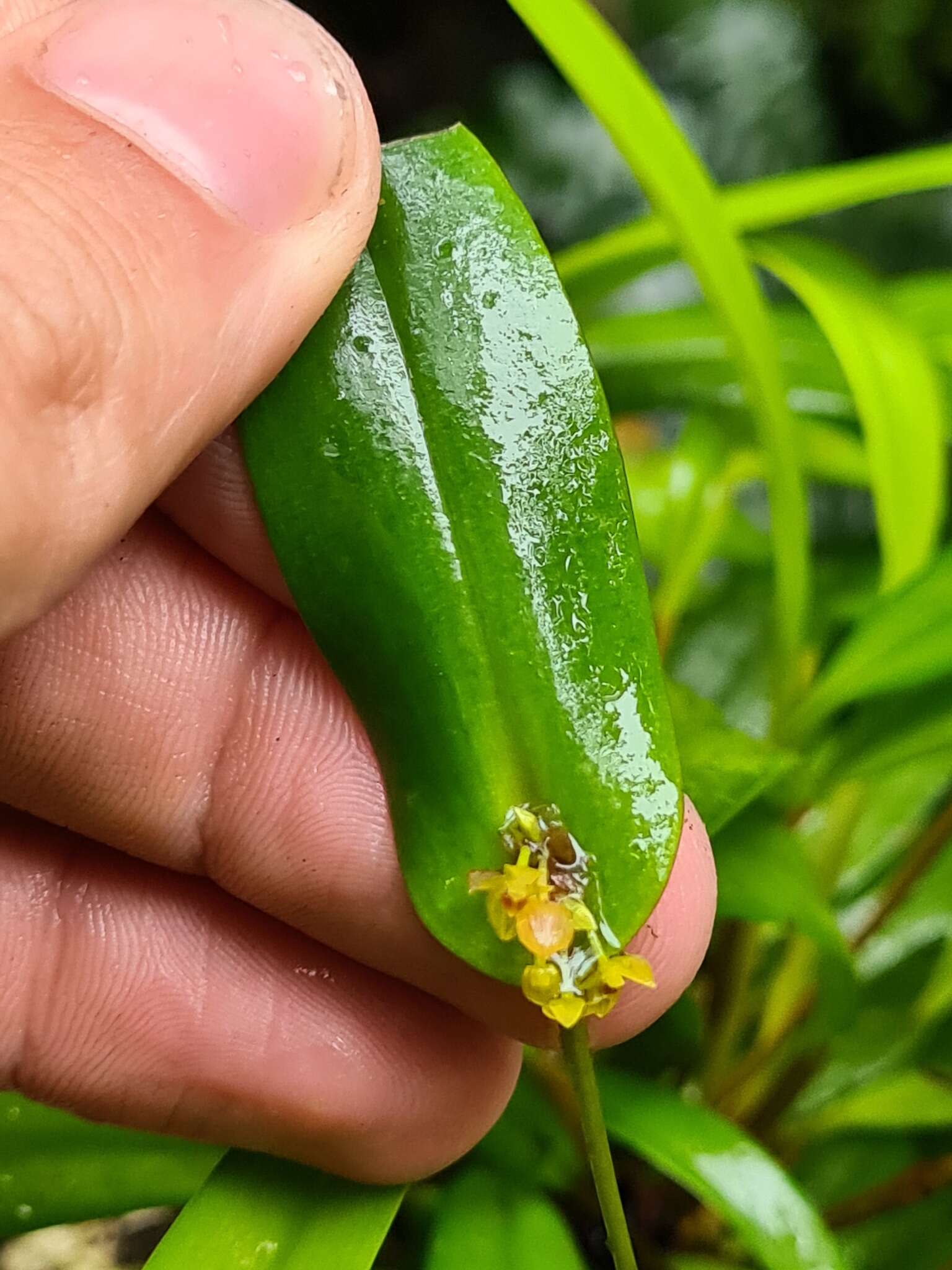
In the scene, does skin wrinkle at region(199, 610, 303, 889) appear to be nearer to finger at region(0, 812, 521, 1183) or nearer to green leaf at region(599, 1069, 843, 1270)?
finger at region(0, 812, 521, 1183)

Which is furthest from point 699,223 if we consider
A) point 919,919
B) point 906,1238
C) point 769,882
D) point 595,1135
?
point 906,1238

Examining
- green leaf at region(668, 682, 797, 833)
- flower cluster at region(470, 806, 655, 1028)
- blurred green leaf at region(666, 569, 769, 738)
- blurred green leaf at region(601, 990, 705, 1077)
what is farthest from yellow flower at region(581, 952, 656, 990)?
blurred green leaf at region(666, 569, 769, 738)

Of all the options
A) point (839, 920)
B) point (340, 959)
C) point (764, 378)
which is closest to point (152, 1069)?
point (340, 959)

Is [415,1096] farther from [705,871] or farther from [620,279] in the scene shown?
[620,279]

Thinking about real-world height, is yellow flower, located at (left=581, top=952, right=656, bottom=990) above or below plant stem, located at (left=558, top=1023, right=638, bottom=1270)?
above

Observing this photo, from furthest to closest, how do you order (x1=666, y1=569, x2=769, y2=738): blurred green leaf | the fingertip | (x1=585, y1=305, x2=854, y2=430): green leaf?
(x1=666, y1=569, x2=769, y2=738): blurred green leaf, (x1=585, y1=305, x2=854, y2=430): green leaf, the fingertip

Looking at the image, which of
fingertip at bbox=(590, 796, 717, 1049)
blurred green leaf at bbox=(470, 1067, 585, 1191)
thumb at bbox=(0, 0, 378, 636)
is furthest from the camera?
blurred green leaf at bbox=(470, 1067, 585, 1191)
